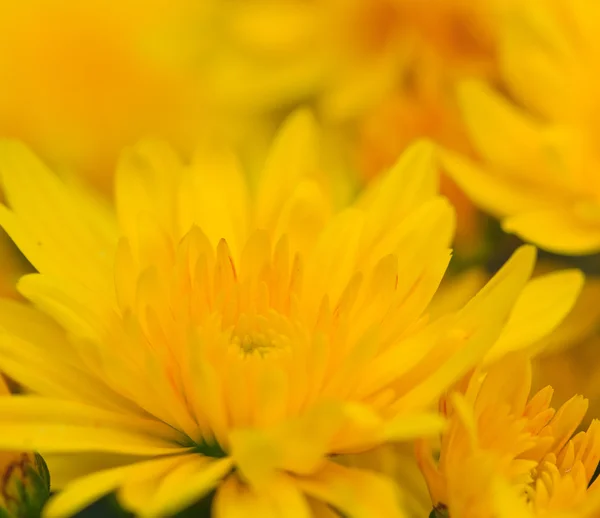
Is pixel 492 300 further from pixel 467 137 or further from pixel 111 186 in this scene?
pixel 111 186

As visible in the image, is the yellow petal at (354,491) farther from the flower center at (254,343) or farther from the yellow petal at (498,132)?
the yellow petal at (498,132)

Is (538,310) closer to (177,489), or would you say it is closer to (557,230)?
(557,230)

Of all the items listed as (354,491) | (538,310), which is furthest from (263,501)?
(538,310)

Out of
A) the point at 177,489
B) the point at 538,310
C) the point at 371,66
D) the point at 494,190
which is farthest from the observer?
the point at 371,66

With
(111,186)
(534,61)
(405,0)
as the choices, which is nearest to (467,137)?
(534,61)

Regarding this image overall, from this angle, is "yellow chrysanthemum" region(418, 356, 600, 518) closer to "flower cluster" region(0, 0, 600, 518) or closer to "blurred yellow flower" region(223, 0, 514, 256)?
"flower cluster" region(0, 0, 600, 518)

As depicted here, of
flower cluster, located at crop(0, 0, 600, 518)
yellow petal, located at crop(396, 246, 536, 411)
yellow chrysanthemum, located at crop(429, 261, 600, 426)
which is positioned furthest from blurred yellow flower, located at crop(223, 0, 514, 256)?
yellow petal, located at crop(396, 246, 536, 411)
